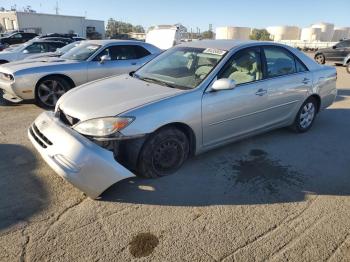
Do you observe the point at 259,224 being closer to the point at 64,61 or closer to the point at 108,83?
the point at 108,83

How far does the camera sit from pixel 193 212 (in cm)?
305

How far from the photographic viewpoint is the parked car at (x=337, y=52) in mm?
17337

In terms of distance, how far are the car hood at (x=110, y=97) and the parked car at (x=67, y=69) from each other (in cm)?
276

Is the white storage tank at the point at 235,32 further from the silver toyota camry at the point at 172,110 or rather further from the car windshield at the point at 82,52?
the silver toyota camry at the point at 172,110

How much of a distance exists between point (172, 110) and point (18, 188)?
1.84 meters

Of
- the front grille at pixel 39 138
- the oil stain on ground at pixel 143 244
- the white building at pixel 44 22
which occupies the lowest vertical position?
the oil stain on ground at pixel 143 244

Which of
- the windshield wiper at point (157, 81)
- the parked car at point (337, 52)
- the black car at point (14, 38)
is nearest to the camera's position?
the windshield wiper at point (157, 81)

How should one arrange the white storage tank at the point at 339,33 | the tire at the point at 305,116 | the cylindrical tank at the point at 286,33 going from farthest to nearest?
the white storage tank at the point at 339,33, the cylindrical tank at the point at 286,33, the tire at the point at 305,116

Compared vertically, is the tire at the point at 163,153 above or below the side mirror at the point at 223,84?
below

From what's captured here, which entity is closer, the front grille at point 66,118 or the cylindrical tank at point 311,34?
the front grille at point 66,118

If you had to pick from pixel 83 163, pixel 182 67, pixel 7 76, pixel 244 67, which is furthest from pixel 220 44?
pixel 7 76

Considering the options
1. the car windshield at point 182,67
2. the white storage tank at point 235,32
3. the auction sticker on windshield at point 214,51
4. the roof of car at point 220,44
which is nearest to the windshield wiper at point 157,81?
the car windshield at point 182,67

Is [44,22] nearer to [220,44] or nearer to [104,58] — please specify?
[104,58]

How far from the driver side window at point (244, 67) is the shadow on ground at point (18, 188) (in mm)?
2469
